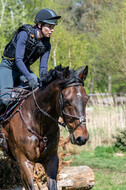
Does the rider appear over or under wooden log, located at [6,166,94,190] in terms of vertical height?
over

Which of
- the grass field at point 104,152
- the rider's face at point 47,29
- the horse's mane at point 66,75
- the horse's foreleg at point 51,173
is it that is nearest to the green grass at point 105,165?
the grass field at point 104,152

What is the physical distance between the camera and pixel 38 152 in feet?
13.1

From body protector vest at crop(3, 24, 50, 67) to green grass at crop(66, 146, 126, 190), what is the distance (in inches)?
137

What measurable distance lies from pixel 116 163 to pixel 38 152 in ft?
17.8

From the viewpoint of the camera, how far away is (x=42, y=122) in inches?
160

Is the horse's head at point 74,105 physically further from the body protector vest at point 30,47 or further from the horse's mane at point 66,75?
the body protector vest at point 30,47

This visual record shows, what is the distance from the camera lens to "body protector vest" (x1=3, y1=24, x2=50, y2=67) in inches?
173

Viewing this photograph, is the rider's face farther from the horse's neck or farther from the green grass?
the green grass

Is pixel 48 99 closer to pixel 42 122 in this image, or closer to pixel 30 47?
pixel 42 122

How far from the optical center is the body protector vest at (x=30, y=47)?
4391 millimetres

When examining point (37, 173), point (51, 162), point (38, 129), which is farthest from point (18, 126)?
point (37, 173)

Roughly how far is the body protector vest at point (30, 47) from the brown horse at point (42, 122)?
693mm

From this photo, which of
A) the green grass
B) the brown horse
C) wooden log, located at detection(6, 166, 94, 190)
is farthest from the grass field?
the brown horse

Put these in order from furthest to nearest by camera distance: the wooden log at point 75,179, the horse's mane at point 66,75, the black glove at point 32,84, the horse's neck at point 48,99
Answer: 1. the wooden log at point 75,179
2. the black glove at point 32,84
3. the horse's neck at point 48,99
4. the horse's mane at point 66,75
